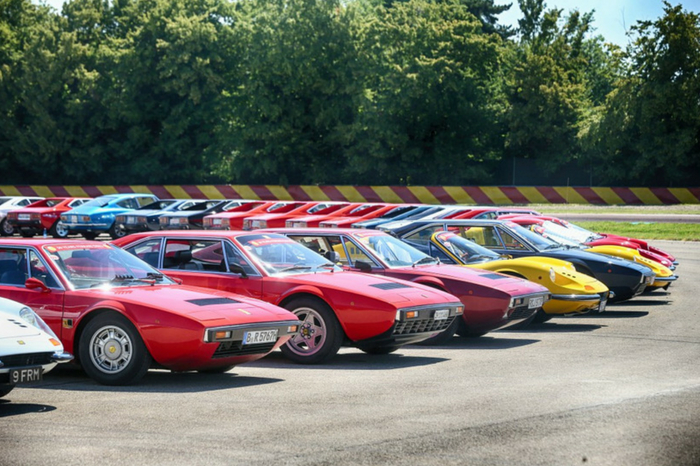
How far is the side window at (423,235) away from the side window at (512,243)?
1.15 meters

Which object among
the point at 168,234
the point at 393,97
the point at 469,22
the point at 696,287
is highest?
the point at 469,22

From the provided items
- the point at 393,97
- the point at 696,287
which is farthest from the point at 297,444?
the point at 393,97

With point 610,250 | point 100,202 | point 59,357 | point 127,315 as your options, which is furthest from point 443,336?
point 100,202

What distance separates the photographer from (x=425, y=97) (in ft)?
172

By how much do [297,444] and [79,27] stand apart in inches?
2292

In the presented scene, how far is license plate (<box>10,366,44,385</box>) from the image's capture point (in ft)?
25.1

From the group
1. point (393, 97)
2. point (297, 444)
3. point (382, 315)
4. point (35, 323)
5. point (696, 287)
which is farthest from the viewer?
point (393, 97)

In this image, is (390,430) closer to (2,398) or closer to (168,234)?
(2,398)

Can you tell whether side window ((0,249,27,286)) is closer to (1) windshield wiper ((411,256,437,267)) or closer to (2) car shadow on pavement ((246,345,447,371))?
(2) car shadow on pavement ((246,345,447,371))

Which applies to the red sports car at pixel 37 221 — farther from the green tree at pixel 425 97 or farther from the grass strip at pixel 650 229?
the green tree at pixel 425 97

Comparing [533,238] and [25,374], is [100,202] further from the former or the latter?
[25,374]

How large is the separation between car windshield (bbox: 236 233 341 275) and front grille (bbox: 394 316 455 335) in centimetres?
145

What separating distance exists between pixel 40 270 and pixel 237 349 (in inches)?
86.0

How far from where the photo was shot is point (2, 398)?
8492 millimetres
